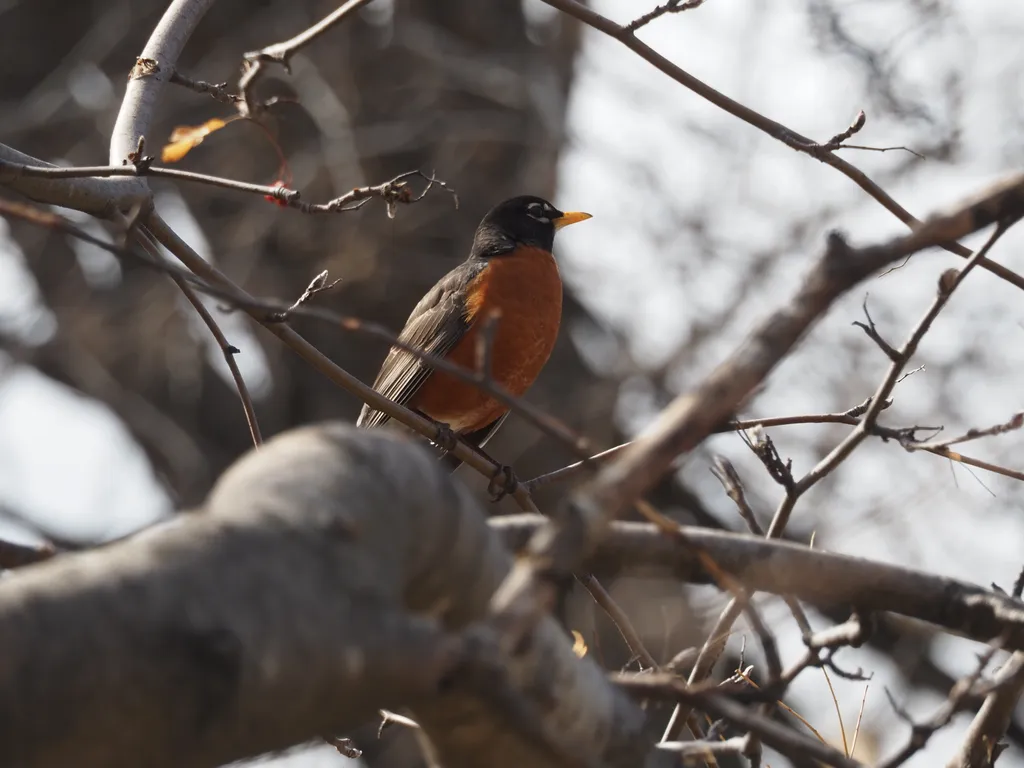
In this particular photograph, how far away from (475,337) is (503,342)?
119 millimetres

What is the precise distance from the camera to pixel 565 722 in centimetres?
133

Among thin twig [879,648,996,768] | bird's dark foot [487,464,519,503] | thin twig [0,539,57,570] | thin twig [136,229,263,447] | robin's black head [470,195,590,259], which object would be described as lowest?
thin twig [0,539,57,570]

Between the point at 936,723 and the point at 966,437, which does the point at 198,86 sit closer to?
the point at 966,437

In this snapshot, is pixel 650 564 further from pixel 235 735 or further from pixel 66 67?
pixel 66 67

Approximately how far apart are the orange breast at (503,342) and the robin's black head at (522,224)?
365 mm

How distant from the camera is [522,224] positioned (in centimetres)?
557

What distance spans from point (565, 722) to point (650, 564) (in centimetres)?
31

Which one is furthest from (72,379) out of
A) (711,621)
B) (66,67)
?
(711,621)

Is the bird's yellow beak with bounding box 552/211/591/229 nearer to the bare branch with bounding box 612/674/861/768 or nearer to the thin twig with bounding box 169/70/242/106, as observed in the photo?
the thin twig with bounding box 169/70/242/106

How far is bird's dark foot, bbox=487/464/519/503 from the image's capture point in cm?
366

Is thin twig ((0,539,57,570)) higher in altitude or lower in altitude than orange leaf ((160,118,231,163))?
lower

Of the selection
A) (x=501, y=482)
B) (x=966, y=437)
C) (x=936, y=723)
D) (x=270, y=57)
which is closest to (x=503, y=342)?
(x=501, y=482)

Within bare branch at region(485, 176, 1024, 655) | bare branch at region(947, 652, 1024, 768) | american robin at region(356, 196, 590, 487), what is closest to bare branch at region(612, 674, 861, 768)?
bare branch at region(485, 176, 1024, 655)

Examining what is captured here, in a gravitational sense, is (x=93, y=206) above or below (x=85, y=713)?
above
